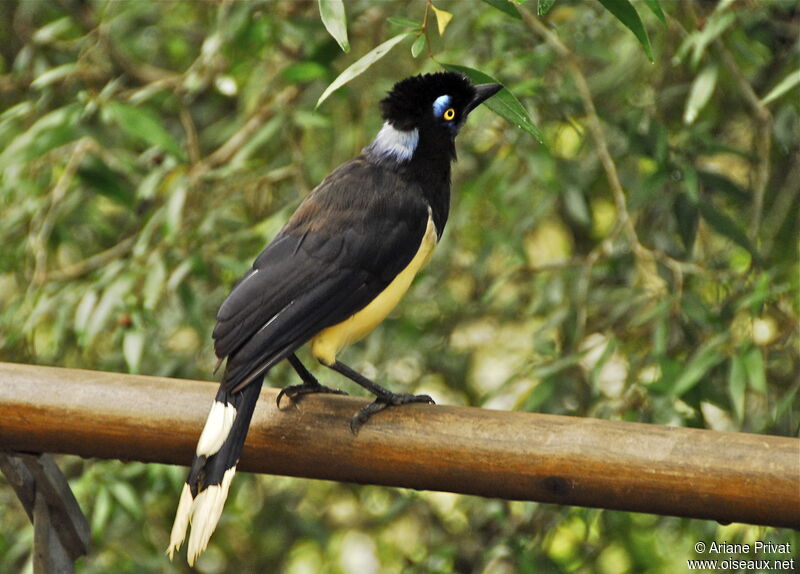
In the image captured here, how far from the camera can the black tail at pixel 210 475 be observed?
1.80 m

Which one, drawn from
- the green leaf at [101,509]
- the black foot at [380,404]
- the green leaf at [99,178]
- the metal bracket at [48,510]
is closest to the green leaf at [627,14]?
the black foot at [380,404]

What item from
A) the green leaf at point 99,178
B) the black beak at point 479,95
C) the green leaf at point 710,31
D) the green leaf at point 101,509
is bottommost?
the green leaf at point 101,509

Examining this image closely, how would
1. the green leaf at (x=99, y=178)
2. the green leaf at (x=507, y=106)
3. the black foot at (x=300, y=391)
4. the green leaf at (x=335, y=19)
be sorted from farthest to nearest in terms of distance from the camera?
the green leaf at (x=99, y=178) → the black foot at (x=300, y=391) → the green leaf at (x=507, y=106) → the green leaf at (x=335, y=19)

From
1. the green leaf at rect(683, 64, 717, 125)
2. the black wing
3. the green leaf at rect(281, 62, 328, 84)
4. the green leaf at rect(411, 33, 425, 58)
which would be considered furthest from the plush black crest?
the green leaf at rect(411, 33, 425, 58)

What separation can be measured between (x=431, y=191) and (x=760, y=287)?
27.9 inches

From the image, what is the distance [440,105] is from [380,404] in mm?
815

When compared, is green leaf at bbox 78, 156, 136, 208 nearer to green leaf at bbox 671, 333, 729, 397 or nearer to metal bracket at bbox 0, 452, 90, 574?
metal bracket at bbox 0, 452, 90, 574

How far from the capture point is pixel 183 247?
3.11 m

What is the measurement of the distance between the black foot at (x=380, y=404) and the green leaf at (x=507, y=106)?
1.70 ft

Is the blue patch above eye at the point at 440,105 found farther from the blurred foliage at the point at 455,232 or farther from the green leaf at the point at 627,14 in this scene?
the green leaf at the point at 627,14

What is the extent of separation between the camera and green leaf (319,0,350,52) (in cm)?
158

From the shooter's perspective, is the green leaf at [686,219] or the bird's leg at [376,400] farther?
the green leaf at [686,219]

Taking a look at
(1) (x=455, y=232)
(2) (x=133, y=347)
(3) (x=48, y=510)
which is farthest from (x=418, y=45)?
(1) (x=455, y=232)

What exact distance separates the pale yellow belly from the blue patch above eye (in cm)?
30
